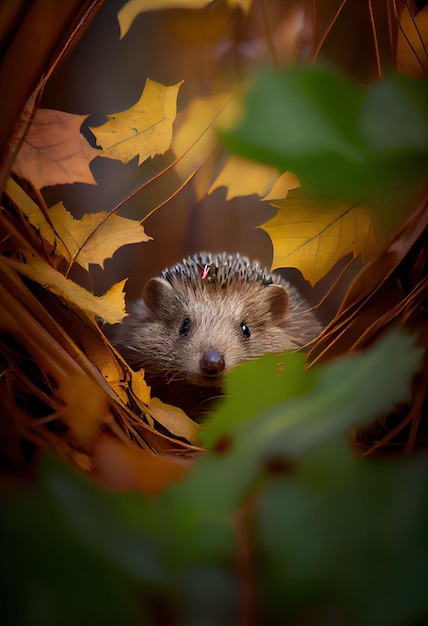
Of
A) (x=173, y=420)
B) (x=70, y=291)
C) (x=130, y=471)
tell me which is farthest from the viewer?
(x=173, y=420)

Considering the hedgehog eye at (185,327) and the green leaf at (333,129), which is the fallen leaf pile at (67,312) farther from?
the hedgehog eye at (185,327)

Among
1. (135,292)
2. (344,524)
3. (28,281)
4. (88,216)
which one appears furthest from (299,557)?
(135,292)

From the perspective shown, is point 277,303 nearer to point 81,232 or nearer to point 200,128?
point 200,128

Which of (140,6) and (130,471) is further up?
(140,6)

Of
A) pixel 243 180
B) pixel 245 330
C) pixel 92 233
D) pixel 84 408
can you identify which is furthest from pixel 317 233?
pixel 245 330

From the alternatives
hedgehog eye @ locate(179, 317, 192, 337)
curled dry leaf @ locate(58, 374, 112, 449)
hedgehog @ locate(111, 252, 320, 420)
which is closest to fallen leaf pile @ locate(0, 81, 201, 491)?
curled dry leaf @ locate(58, 374, 112, 449)

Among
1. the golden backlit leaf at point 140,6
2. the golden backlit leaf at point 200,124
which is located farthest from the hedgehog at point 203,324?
the golden backlit leaf at point 140,6

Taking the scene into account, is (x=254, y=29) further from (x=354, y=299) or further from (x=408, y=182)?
(x=408, y=182)
